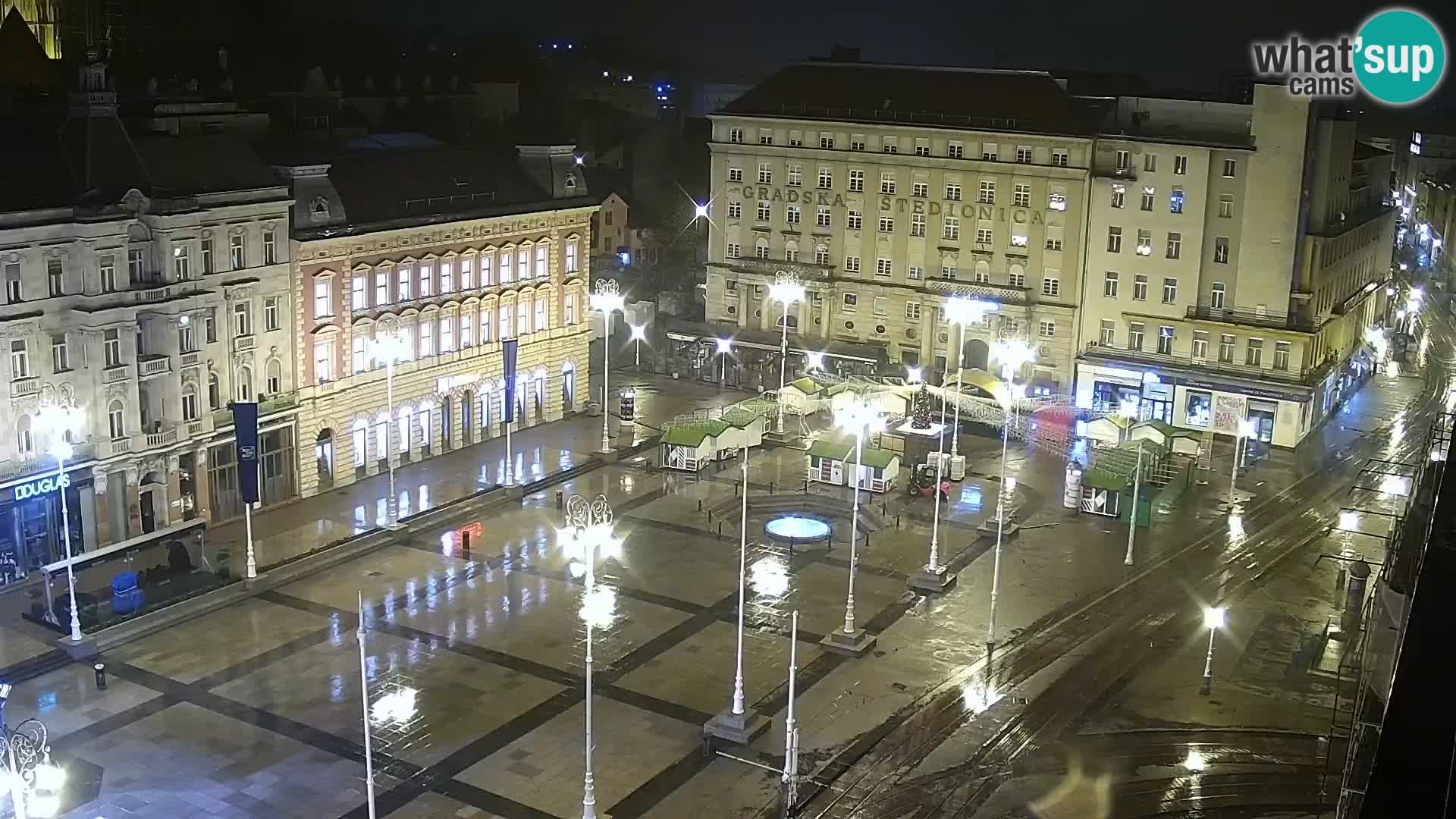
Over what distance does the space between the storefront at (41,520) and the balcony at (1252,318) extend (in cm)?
5697

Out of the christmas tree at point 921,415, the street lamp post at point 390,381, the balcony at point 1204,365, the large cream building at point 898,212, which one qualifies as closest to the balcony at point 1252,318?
the balcony at point 1204,365

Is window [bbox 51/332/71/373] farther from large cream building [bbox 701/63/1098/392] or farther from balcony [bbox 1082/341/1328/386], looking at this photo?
balcony [bbox 1082/341/1328/386]

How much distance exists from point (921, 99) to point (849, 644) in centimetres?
4926

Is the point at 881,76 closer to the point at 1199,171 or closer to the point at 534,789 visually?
the point at 1199,171

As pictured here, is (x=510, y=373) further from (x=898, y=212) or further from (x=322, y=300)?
(x=898, y=212)

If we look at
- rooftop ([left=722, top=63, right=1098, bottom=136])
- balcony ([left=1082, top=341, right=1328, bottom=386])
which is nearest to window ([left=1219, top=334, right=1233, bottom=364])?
balcony ([left=1082, top=341, right=1328, bottom=386])

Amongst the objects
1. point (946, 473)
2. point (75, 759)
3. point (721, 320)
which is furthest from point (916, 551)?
point (721, 320)

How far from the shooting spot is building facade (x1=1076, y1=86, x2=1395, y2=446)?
75.5 metres

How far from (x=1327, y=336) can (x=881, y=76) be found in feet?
104

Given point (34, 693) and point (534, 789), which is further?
point (34, 693)

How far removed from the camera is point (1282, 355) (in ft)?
249

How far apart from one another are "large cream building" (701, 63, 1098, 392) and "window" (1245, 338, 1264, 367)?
10142 millimetres

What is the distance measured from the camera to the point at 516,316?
73.9 m

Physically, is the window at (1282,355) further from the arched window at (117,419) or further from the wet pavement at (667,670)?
the arched window at (117,419)
